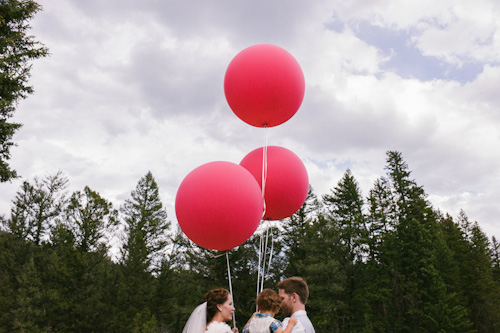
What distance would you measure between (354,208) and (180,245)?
15.3 meters

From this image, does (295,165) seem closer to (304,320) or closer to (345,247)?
(304,320)

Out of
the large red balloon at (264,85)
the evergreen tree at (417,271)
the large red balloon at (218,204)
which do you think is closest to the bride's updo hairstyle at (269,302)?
the large red balloon at (218,204)

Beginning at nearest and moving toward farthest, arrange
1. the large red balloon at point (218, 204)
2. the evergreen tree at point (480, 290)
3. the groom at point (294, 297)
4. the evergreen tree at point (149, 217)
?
the groom at point (294, 297) < the large red balloon at point (218, 204) < the evergreen tree at point (149, 217) < the evergreen tree at point (480, 290)

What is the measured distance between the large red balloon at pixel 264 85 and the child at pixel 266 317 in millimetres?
2349

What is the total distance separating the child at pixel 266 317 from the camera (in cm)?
327

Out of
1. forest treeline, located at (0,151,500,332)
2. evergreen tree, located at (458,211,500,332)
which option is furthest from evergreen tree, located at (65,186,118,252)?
evergreen tree, located at (458,211,500,332)

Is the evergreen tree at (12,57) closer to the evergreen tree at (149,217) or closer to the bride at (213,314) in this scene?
the bride at (213,314)

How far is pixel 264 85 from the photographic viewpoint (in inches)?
173

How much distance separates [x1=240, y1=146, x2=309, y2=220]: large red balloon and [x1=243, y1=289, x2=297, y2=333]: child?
4.59 ft

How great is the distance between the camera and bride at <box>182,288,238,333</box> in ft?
10.8

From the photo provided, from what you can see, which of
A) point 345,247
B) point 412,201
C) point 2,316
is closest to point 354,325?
point 345,247

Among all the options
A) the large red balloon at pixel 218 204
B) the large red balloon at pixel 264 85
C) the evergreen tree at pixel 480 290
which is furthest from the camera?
the evergreen tree at pixel 480 290

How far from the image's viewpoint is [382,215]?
2767cm

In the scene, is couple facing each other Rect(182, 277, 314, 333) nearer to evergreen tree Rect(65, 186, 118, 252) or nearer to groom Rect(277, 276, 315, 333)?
groom Rect(277, 276, 315, 333)
